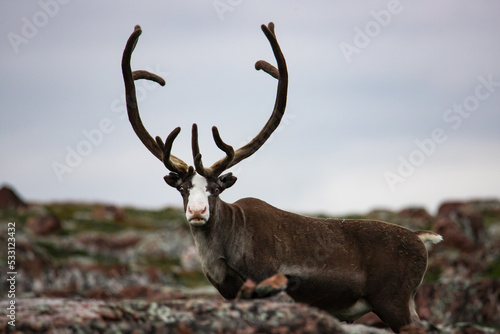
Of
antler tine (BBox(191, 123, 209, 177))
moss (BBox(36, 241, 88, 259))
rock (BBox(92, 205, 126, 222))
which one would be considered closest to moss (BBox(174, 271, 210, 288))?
moss (BBox(36, 241, 88, 259))

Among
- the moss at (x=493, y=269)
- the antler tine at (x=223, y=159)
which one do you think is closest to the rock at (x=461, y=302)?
the moss at (x=493, y=269)

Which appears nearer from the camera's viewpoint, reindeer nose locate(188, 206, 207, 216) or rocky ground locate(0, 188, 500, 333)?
rocky ground locate(0, 188, 500, 333)

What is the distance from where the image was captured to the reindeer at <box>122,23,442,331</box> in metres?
13.4

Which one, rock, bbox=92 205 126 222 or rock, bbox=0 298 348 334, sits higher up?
rock, bbox=0 298 348 334

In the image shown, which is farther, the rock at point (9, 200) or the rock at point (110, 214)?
the rock at point (9, 200)

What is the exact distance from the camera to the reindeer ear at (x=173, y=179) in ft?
44.7

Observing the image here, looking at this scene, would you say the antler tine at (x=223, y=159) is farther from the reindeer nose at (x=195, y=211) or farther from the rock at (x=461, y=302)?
the rock at (x=461, y=302)

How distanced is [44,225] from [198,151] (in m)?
42.6

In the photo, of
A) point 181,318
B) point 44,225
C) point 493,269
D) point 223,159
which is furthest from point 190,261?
point 181,318

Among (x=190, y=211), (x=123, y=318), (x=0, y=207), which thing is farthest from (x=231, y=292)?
(x=0, y=207)

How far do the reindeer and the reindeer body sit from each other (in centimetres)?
2

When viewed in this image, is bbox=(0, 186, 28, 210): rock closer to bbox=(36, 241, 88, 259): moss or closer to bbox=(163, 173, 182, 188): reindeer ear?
bbox=(36, 241, 88, 259): moss

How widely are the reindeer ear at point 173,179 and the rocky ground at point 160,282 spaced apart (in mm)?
2210

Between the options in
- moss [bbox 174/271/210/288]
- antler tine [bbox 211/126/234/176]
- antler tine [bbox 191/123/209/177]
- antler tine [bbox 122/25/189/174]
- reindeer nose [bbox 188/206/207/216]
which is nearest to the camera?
reindeer nose [bbox 188/206/207/216]
